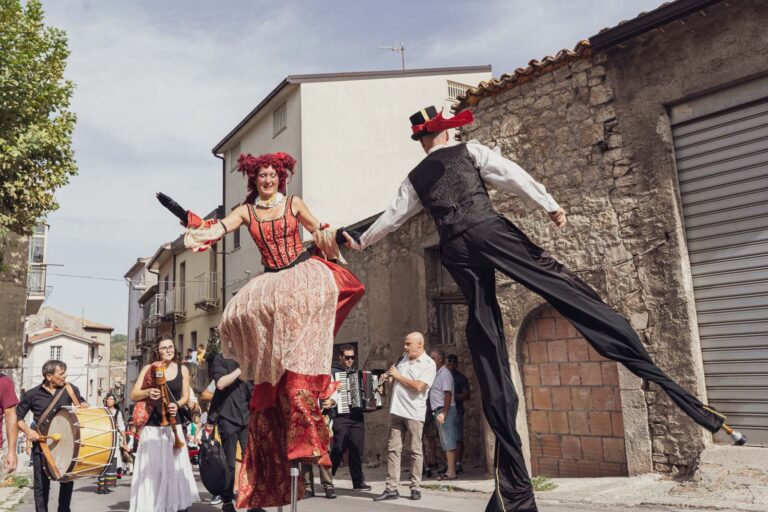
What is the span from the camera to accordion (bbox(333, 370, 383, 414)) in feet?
30.7

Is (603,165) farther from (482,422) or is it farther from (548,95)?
(482,422)

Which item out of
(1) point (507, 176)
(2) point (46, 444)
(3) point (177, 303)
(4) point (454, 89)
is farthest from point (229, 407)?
(3) point (177, 303)

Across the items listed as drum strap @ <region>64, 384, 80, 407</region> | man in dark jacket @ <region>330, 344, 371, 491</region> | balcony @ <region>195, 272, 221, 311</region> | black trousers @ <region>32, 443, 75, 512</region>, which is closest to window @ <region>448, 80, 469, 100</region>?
balcony @ <region>195, 272, 221, 311</region>

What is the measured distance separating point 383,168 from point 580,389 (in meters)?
12.6

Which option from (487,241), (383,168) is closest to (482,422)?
(487,241)

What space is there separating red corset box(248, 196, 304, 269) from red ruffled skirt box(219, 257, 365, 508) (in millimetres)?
151

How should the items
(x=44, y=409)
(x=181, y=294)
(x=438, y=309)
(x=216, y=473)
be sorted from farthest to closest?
(x=181, y=294) < (x=438, y=309) < (x=44, y=409) < (x=216, y=473)

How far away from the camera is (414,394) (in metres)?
8.35

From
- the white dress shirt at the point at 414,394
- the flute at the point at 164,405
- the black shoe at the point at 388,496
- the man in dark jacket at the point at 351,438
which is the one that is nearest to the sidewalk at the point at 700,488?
the black shoe at the point at 388,496

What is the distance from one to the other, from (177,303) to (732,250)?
28.0 m

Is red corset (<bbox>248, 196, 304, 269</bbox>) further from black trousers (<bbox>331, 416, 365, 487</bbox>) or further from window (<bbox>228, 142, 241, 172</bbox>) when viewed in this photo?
window (<bbox>228, 142, 241, 172</bbox>)

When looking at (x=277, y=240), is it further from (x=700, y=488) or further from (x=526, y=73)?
(x=526, y=73)

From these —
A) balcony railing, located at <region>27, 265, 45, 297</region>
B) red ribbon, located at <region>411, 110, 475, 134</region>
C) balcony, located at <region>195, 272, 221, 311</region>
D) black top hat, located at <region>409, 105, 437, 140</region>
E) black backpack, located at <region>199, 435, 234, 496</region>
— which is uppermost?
balcony railing, located at <region>27, 265, 45, 297</region>

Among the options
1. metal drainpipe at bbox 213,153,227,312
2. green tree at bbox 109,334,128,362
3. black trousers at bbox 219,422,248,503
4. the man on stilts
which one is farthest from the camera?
green tree at bbox 109,334,128,362
